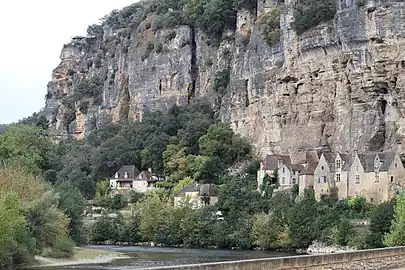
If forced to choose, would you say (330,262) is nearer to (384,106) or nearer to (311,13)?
(384,106)

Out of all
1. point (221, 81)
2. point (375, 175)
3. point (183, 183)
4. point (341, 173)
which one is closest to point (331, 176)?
point (341, 173)

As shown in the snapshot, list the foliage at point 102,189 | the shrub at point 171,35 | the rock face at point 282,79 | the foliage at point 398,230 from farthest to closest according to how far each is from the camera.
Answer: the shrub at point 171,35, the foliage at point 102,189, the rock face at point 282,79, the foliage at point 398,230

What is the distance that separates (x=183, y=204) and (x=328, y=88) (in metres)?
20.3

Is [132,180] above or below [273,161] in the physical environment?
below

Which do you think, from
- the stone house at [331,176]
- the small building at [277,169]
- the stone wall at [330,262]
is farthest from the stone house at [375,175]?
the stone wall at [330,262]

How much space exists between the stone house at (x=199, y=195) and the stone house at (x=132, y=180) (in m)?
11.5

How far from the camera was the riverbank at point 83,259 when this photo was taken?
53.3 m

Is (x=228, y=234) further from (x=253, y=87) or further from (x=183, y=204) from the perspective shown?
(x=253, y=87)

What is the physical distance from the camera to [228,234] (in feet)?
250

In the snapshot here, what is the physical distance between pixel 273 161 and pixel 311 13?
1731 cm

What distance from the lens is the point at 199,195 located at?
3536 inches

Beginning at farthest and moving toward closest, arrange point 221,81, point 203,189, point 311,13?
point 221,81
point 203,189
point 311,13

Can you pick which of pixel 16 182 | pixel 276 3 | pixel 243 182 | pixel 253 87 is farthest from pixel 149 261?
pixel 276 3

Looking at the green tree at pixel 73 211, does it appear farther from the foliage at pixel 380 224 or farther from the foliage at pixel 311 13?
the foliage at pixel 311 13
